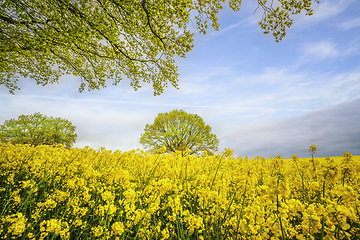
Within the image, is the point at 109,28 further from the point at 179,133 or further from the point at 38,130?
the point at 38,130

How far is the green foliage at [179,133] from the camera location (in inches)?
Answer: 994

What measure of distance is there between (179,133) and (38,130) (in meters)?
31.7

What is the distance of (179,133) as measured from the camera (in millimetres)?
25281

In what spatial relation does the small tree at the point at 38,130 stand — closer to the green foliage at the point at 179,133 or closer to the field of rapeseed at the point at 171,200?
the green foliage at the point at 179,133

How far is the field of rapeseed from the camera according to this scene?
1.88 metres

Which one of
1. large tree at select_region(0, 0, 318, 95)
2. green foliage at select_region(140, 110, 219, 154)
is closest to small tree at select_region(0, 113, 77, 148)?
green foliage at select_region(140, 110, 219, 154)

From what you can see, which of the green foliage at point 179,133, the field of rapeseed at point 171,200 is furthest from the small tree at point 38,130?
the field of rapeseed at point 171,200

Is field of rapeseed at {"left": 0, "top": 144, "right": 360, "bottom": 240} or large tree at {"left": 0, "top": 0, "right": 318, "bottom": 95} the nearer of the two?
field of rapeseed at {"left": 0, "top": 144, "right": 360, "bottom": 240}

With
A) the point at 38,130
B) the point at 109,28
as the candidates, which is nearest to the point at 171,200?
the point at 109,28

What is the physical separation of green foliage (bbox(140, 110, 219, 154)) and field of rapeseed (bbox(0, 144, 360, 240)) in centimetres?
1859

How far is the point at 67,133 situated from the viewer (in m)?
36.2

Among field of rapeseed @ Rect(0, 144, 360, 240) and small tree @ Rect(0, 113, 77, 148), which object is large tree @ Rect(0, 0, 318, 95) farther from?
small tree @ Rect(0, 113, 77, 148)

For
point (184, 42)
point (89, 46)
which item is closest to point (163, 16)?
point (184, 42)

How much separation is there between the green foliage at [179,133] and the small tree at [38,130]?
67.6 ft
